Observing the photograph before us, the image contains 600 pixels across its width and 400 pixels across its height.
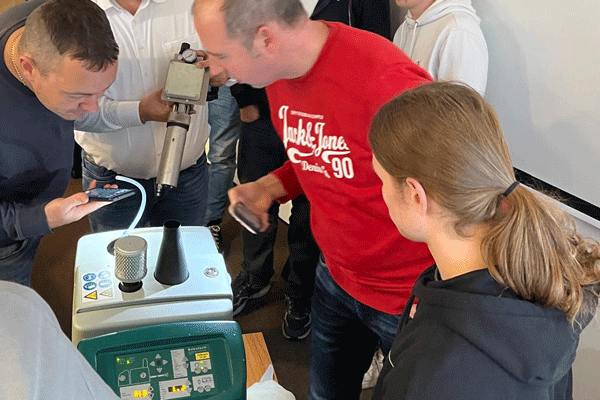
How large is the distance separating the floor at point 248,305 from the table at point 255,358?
1.98ft

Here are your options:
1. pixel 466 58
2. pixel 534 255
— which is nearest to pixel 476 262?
pixel 534 255

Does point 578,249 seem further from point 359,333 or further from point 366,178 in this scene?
point 359,333

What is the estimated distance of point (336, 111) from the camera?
117cm

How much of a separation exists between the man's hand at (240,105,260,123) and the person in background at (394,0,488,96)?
562 millimetres

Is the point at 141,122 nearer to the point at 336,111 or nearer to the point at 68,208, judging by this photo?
the point at 68,208

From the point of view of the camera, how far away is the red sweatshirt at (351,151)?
1.15 m

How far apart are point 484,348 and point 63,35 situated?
1.00m

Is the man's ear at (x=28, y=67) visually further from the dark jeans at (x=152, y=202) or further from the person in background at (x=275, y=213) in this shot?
the person in background at (x=275, y=213)

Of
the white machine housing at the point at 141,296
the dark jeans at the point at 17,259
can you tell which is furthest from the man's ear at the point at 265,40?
the dark jeans at the point at 17,259

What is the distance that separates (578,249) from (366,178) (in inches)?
17.1

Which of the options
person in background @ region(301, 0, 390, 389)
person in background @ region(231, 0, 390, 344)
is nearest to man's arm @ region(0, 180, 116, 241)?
person in background @ region(231, 0, 390, 344)

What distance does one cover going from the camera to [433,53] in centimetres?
177

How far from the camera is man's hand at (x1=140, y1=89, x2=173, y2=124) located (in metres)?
1.56

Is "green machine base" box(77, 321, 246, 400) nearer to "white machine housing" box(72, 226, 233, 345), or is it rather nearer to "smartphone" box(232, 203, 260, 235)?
A: "white machine housing" box(72, 226, 233, 345)
